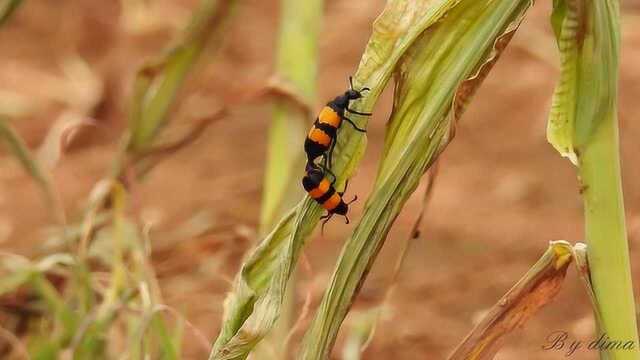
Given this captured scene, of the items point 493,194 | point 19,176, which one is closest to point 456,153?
point 493,194

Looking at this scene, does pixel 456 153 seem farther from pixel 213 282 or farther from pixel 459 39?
pixel 459 39

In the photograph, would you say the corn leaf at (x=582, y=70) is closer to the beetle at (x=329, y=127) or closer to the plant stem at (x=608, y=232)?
the plant stem at (x=608, y=232)

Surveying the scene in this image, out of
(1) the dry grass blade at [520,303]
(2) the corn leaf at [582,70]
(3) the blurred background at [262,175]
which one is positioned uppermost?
(2) the corn leaf at [582,70]

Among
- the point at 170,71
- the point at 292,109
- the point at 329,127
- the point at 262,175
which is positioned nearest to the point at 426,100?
the point at 329,127

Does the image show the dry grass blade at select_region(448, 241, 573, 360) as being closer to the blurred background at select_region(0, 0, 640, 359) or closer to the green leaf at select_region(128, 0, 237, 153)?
the blurred background at select_region(0, 0, 640, 359)

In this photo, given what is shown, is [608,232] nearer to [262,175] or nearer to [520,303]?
[520,303]

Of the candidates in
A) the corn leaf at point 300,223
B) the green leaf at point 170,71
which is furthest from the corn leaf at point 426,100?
the green leaf at point 170,71

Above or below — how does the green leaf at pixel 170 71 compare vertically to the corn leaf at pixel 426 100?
below

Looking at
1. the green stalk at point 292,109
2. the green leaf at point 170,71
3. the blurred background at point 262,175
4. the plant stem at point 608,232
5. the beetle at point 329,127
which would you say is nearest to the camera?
the plant stem at point 608,232
